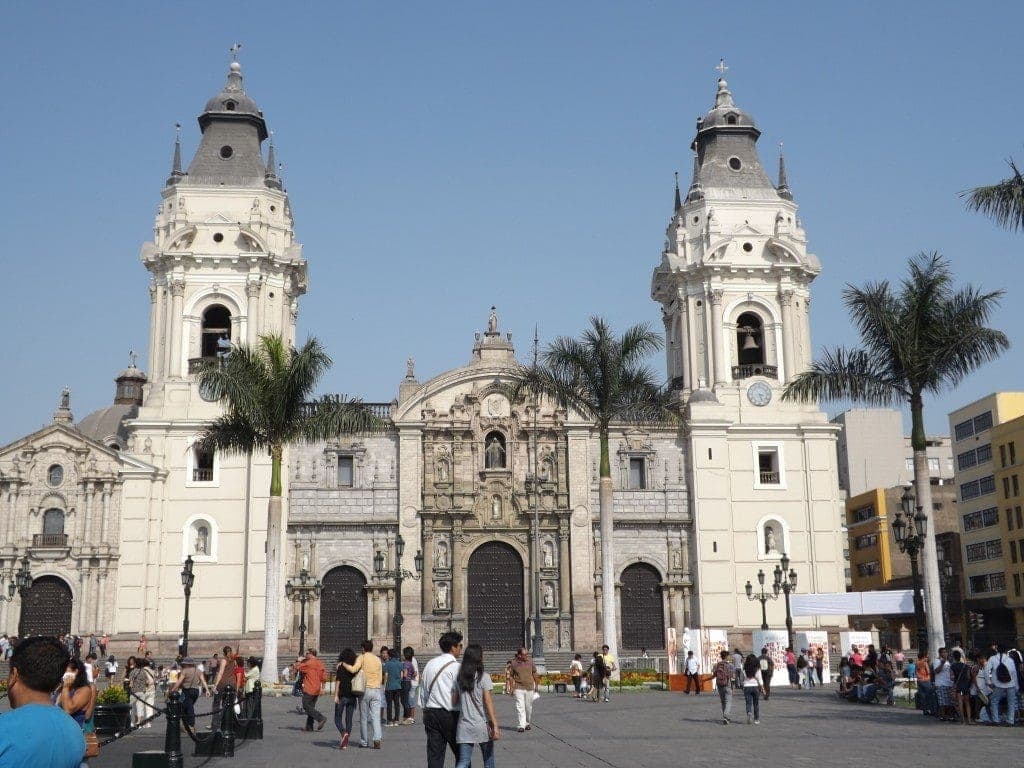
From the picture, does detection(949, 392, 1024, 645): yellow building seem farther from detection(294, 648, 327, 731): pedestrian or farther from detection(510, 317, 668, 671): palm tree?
detection(294, 648, 327, 731): pedestrian

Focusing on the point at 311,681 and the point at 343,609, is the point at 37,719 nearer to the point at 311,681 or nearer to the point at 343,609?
the point at 311,681

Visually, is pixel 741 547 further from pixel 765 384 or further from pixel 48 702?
pixel 48 702

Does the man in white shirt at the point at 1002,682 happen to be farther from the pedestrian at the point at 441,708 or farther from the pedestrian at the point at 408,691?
the pedestrian at the point at 441,708

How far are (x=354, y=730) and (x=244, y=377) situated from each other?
15305mm

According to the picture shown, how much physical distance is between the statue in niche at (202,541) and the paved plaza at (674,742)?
2021 cm

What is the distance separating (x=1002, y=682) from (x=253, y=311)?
3346cm

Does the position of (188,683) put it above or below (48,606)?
below

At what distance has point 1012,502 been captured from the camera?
200 feet

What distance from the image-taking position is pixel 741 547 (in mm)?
47312

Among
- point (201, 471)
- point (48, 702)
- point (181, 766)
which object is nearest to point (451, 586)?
point (201, 471)

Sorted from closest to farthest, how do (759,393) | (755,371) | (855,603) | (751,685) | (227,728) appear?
(227,728)
(751,685)
(855,603)
(759,393)
(755,371)

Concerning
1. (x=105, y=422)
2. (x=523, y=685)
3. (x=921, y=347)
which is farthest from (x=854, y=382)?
(x=105, y=422)

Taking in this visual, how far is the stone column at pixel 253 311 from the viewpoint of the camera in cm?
4697

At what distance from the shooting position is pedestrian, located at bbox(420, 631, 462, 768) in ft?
38.2
